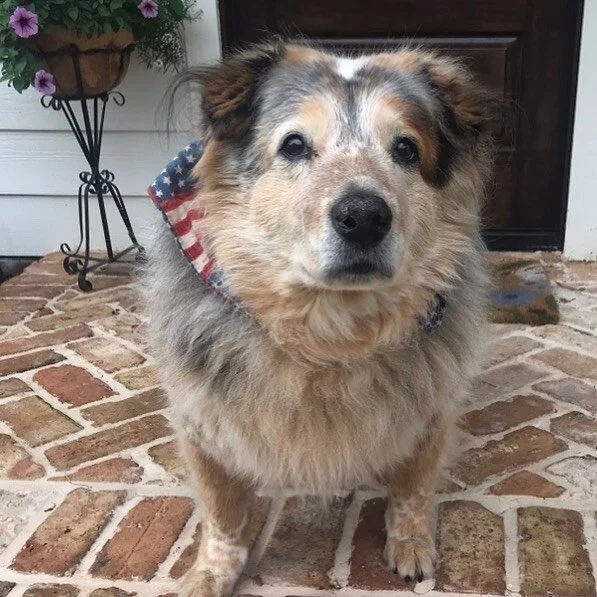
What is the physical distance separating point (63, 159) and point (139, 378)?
6.37ft

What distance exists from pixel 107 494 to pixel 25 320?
165 centimetres

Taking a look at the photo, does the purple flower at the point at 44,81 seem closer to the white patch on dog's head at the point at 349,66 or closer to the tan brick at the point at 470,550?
the white patch on dog's head at the point at 349,66

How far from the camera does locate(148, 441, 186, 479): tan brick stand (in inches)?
94.7

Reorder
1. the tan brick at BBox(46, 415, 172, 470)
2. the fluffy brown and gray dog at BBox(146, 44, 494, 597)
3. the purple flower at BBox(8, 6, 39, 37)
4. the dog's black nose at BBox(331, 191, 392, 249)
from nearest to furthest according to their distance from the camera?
1. the dog's black nose at BBox(331, 191, 392, 249)
2. the fluffy brown and gray dog at BBox(146, 44, 494, 597)
3. the tan brick at BBox(46, 415, 172, 470)
4. the purple flower at BBox(8, 6, 39, 37)

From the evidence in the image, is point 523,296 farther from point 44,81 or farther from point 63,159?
point 63,159

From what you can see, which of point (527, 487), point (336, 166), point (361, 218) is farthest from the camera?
point (527, 487)

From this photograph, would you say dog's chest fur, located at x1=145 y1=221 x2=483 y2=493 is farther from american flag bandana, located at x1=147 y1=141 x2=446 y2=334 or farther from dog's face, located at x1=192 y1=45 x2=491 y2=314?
dog's face, located at x1=192 y1=45 x2=491 y2=314

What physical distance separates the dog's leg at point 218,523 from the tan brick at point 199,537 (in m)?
0.05

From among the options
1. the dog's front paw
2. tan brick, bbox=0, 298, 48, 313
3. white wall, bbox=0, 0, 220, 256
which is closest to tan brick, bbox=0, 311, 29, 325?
tan brick, bbox=0, 298, 48, 313

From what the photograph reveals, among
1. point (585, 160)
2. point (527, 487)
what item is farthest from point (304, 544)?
point (585, 160)

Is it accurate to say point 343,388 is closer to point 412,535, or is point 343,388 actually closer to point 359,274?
point 359,274

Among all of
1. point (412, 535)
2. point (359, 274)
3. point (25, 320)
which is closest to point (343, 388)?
point (359, 274)

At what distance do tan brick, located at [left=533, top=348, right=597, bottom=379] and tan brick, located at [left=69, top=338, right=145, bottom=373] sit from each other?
1.73 meters

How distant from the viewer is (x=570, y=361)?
3.07 m
